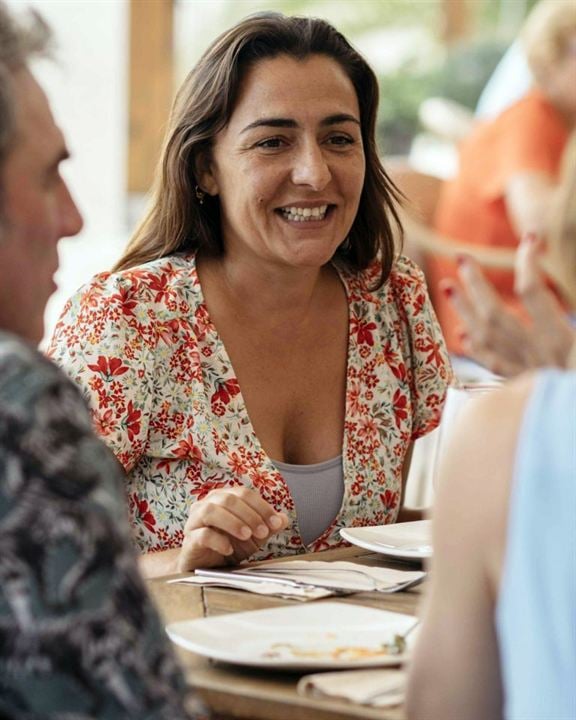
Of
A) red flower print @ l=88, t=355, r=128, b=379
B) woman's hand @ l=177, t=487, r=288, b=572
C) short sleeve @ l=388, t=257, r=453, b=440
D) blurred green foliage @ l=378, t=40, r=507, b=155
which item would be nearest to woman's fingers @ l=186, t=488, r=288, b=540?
woman's hand @ l=177, t=487, r=288, b=572

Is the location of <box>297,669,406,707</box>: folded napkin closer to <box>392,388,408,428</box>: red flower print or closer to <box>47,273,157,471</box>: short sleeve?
<box>47,273,157,471</box>: short sleeve

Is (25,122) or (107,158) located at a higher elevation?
(107,158)

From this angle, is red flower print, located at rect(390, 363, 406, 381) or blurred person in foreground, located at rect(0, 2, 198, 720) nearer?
blurred person in foreground, located at rect(0, 2, 198, 720)

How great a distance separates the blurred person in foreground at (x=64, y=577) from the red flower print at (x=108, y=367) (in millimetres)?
1157

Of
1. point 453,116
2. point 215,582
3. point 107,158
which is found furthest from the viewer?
point 107,158

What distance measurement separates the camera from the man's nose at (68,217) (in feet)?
4.15

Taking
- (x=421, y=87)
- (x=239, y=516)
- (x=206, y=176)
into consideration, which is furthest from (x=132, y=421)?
(x=421, y=87)

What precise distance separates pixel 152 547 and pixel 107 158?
22.5ft

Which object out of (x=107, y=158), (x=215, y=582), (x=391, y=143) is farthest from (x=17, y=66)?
(x=391, y=143)

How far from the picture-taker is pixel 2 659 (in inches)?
36.5

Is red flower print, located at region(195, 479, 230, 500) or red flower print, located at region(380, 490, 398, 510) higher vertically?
red flower print, located at region(195, 479, 230, 500)

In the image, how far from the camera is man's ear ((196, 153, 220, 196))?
2.46 meters

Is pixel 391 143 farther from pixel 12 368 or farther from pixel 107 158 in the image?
pixel 12 368

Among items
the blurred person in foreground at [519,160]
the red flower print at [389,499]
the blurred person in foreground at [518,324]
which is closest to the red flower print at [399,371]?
the red flower print at [389,499]
